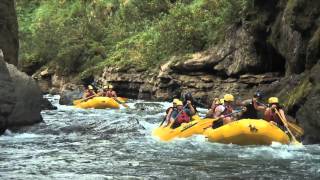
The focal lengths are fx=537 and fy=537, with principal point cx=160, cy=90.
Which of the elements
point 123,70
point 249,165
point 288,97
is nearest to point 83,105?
point 123,70

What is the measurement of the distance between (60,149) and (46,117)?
698 centimetres

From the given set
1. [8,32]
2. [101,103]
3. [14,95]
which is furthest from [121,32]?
[14,95]

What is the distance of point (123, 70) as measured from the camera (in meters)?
29.4

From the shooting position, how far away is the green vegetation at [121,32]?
26219 millimetres

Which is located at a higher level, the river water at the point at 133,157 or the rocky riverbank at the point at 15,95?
the rocky riverbank at the point at 15,95

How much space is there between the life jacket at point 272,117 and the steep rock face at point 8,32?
1175 centimetres

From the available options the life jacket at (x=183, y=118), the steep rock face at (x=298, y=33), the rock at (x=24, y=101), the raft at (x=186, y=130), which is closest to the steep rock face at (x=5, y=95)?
the rock at (x=24, y=101)

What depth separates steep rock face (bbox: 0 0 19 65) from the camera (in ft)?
67.5

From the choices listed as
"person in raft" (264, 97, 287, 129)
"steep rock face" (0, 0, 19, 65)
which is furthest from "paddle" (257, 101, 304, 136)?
"steep rock face" (0, 0, 19, 65)

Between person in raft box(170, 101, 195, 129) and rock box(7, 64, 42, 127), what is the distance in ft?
12.6

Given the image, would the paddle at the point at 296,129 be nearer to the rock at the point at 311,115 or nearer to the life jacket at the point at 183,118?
the rock at the point at 311,115

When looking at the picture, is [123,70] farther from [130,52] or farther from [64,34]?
[64,34]

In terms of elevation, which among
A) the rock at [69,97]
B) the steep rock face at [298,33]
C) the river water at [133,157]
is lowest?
the rock at [69,97]

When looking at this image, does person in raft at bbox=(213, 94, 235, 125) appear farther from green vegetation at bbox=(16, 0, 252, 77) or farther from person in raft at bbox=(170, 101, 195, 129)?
green vegetation at bbox=(16, 0, 252, 77)
